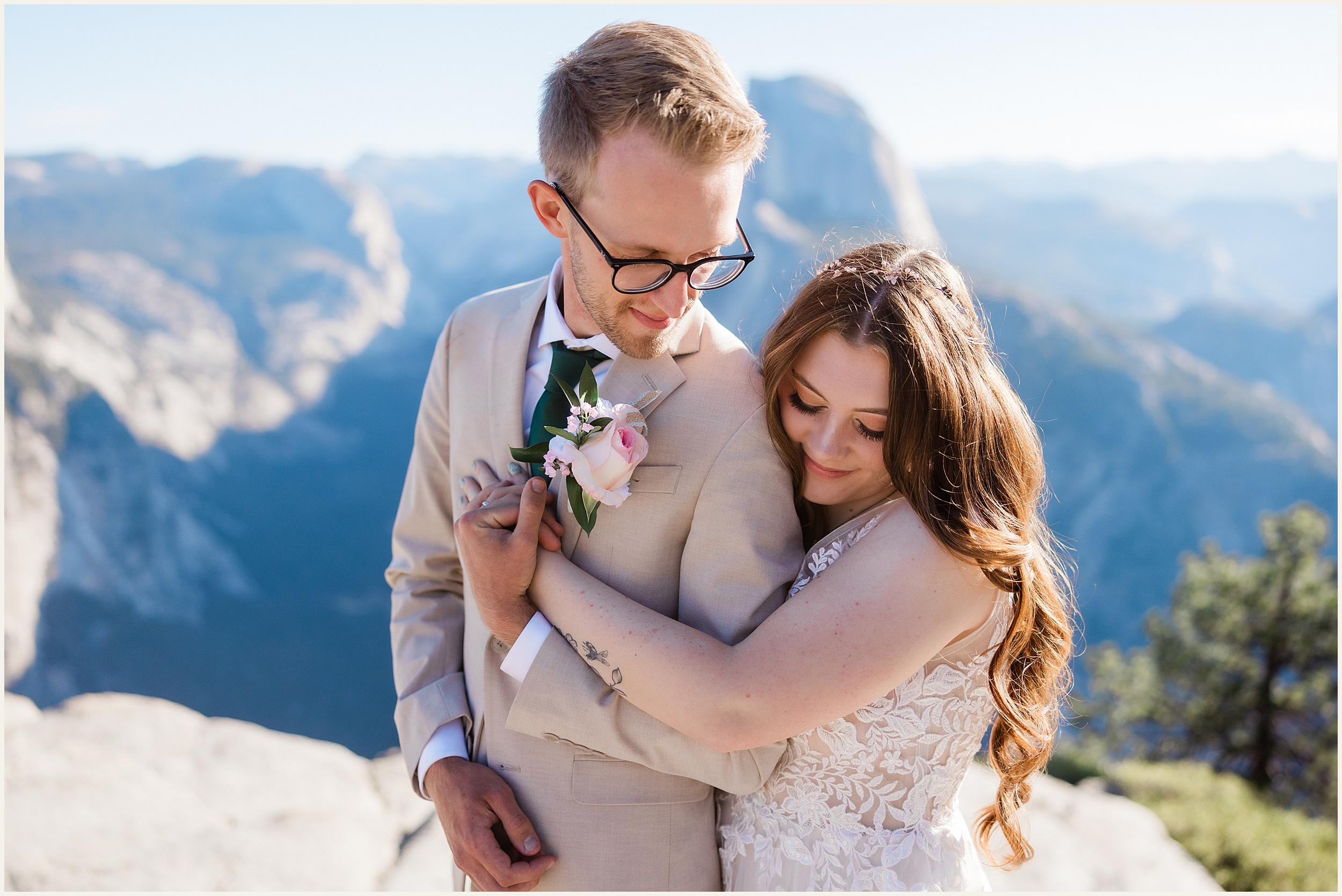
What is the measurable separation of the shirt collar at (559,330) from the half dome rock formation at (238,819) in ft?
11.5

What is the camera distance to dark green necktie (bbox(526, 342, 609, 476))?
2488mm

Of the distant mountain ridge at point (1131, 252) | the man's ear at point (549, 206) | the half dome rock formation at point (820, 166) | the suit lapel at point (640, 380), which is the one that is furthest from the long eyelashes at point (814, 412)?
the distant mountain ridge at point (1131, 252)

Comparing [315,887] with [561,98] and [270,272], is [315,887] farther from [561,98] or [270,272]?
[270,272]

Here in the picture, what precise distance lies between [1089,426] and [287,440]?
75.6 m

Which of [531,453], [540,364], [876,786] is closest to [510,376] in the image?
[540,364]

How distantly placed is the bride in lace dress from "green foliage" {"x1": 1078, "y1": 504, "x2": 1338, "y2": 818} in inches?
595

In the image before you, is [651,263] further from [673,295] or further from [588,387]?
[588,387]

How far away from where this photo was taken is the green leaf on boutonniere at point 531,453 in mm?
2381

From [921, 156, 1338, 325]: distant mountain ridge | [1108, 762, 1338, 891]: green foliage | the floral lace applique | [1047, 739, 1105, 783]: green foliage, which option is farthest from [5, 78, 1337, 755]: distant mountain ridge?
[921, 156, 1338, 325]: distant mountain ridge

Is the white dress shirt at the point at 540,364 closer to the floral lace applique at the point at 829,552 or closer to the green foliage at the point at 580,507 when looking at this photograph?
the green foliage at the point at 580,507

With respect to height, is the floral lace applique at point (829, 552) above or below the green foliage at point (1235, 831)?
above

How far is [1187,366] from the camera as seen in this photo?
8275 centimetres

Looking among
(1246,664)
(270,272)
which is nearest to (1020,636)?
(1246,664)

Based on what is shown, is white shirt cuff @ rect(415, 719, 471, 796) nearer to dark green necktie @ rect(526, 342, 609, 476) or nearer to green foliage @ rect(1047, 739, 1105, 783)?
dark green necktie @ rect(526, 342, 609, 476)
